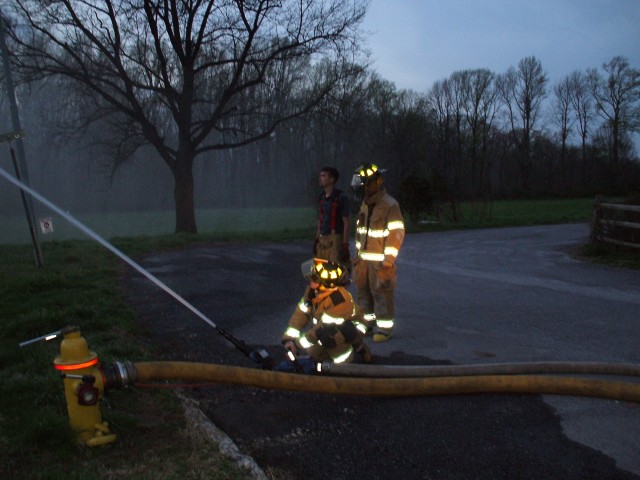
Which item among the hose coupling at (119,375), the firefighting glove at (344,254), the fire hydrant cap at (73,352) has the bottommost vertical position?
the hose coupling at (119,375)

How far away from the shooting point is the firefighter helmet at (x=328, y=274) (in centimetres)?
515

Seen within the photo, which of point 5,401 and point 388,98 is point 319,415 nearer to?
point 5,401

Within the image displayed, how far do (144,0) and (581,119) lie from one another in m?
59.8

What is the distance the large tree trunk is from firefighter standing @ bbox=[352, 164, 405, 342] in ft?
57.7

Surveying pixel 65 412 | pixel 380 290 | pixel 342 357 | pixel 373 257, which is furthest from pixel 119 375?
pixel 373 257

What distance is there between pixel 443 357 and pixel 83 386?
338 centimetres

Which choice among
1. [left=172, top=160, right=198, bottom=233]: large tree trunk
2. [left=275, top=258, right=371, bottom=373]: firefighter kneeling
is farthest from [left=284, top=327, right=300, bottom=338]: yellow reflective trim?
[left=172, top=160, right=198, bottom=233]: large tree trunk

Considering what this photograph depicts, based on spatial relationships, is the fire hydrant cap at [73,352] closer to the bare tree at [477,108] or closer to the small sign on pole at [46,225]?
the small sign on pole at [46,225]

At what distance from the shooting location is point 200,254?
51.2 ft

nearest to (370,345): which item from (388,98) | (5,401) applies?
(5,401)

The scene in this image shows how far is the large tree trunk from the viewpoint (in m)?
23.5

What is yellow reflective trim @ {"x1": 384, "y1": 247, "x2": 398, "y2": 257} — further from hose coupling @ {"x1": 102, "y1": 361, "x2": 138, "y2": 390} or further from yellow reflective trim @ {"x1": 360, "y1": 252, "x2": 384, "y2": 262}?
hose coupling @ {"x1": 102, "y1": 361, "x2": 138, "y2": 390}

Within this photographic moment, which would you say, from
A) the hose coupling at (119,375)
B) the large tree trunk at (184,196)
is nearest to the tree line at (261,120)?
the large tree trunk at (184,196)

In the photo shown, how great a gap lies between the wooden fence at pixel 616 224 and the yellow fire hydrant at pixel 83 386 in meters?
12.4
